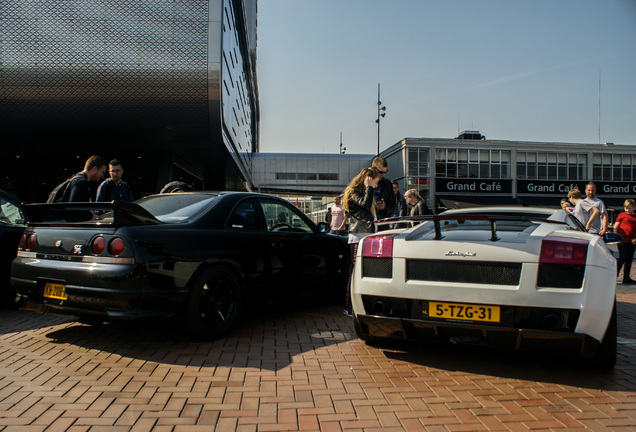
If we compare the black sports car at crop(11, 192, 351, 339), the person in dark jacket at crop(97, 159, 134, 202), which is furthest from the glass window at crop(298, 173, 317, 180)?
the black sports car at crop(11, 192, 351, 339)

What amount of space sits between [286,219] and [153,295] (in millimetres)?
2021

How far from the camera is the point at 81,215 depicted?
4223 millimetres

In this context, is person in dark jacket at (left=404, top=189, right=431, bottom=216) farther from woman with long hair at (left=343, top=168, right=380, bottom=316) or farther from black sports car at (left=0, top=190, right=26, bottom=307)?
black sports car at (left=0, top=190, right=26, bottom=307)

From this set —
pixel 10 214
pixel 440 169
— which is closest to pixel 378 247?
pixel 10 214

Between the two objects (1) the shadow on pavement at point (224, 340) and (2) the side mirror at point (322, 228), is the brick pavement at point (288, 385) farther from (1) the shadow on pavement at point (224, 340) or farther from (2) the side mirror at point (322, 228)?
(2) the side mirror at point (322, 228)

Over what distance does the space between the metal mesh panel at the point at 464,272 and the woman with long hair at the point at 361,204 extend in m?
1.81

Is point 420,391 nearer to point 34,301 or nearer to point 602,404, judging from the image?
point 602,404

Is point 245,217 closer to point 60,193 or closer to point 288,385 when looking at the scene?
point 288,385

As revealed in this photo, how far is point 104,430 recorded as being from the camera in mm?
2449

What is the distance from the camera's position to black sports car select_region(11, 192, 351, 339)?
3.64m

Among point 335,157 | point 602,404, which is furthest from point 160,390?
point 335,157

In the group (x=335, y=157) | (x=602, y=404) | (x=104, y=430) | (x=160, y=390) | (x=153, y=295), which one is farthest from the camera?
(x=335, y=157)

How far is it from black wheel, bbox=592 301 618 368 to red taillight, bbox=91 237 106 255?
3834 mm

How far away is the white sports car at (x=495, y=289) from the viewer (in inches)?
118
